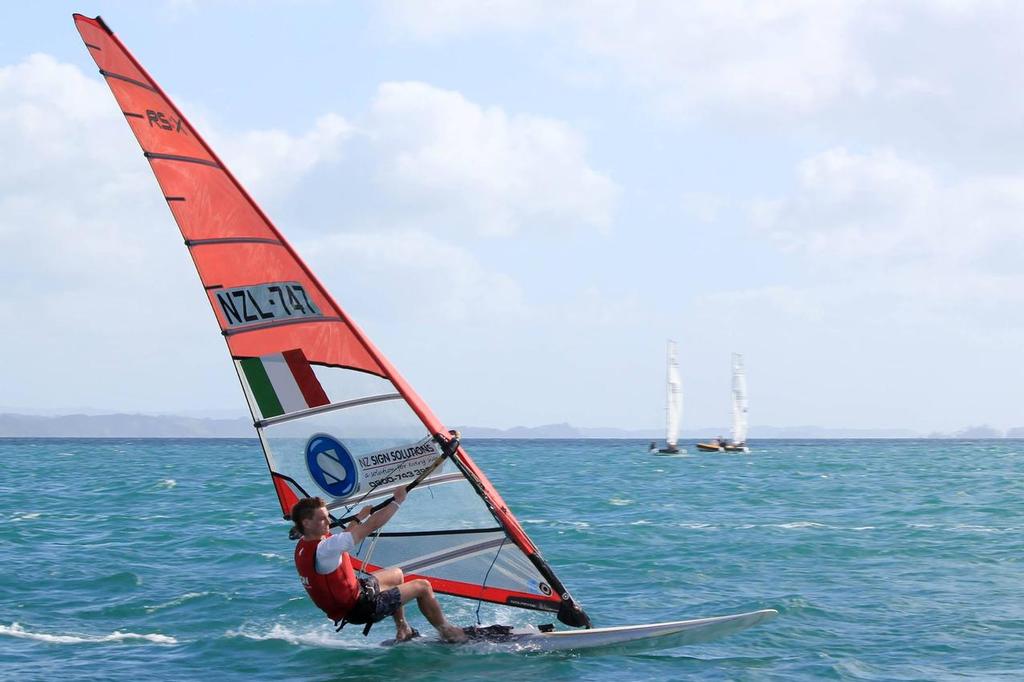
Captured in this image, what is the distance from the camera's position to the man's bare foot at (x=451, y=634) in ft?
29.7

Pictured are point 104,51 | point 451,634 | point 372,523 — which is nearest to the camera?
point 372,523

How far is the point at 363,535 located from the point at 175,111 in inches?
146

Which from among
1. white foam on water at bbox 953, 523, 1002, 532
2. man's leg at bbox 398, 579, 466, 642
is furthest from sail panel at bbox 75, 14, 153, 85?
white foam on water at bbox 953, 523, 1002, 532

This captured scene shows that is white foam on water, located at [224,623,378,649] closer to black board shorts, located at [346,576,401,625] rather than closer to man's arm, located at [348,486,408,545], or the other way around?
black board shorts, located at [346,576,401,625]

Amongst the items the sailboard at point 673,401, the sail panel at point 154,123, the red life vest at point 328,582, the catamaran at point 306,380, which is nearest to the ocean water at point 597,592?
the red life vest at point 328,582

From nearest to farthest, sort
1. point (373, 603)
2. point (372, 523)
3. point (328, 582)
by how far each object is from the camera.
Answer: point (328, 582)
point (372, 523)
point (373, 603)

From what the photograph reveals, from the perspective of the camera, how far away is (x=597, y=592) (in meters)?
13.2

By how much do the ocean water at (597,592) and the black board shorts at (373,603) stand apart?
2.28 ft

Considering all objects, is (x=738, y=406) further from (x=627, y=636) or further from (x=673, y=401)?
(x=627, y=636)

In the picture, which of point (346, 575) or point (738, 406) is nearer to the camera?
point (346, 575)

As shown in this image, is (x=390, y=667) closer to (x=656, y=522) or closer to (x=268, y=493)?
(x=656, y=522)

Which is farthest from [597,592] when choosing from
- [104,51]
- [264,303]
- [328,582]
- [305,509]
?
[104,51]

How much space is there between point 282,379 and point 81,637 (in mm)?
3667

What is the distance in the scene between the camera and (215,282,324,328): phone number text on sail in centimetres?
877
